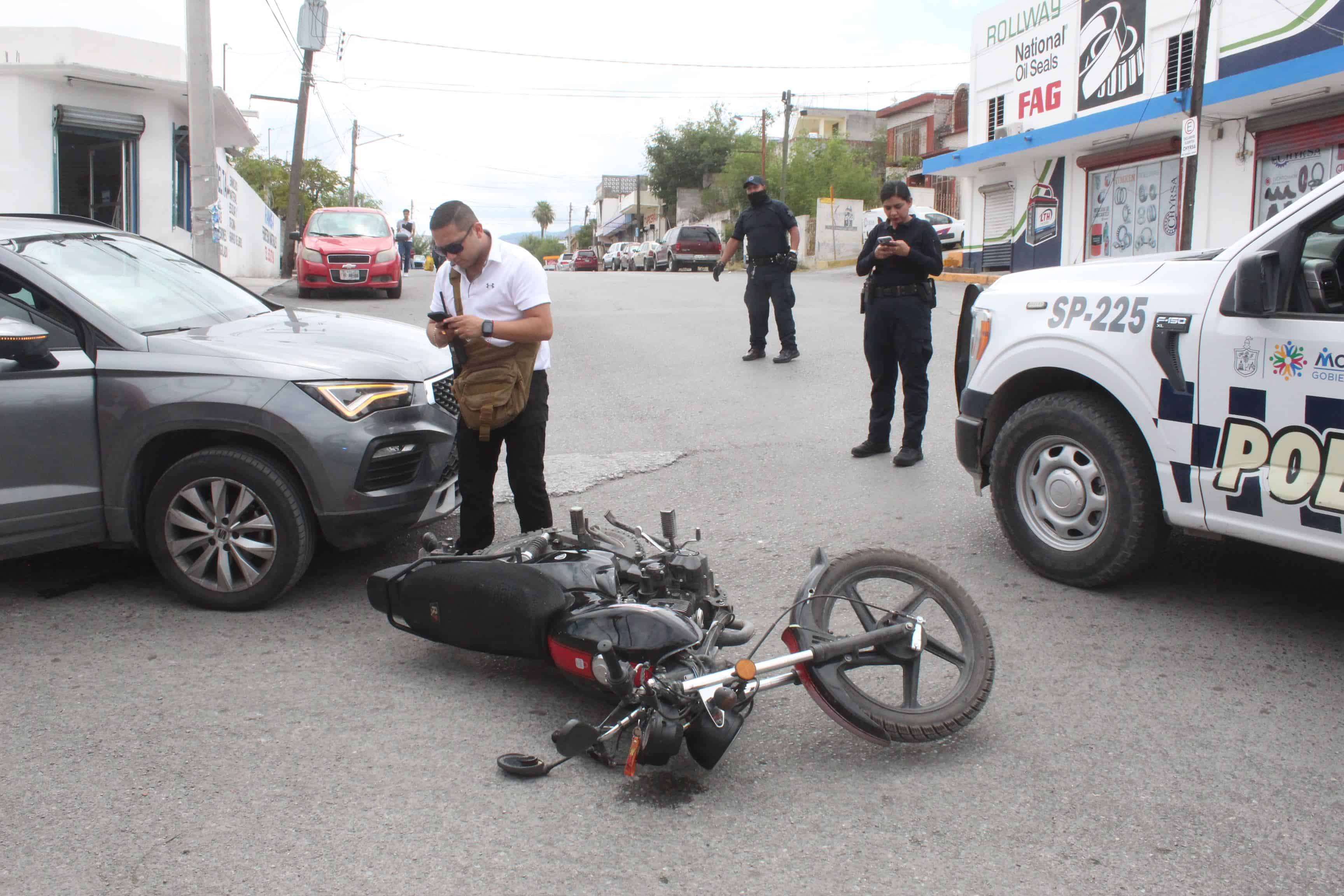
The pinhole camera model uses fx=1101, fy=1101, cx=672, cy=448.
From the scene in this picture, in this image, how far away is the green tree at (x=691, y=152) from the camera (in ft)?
213

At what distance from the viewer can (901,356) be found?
7191mm

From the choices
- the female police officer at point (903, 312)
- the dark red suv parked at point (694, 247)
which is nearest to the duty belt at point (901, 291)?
the female police officer at point (903, 312)

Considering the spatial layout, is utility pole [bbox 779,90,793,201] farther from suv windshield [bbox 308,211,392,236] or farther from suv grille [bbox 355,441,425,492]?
suv grille [bbox 355,441,425,492]

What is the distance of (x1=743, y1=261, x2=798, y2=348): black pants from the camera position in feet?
35.9

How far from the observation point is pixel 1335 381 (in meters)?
3.75

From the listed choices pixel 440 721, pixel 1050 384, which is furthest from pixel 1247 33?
pixel 440 721

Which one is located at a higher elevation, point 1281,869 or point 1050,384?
point 1050,384

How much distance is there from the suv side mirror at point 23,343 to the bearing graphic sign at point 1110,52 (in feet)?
79.4

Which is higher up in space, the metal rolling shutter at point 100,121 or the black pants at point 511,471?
the metal rolling shutter at point 100,121

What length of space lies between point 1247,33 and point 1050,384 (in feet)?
64.3

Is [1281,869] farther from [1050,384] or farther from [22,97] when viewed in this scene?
[22,97]

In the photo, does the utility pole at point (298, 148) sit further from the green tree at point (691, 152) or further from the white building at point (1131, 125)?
the green tree at point (691, 152)

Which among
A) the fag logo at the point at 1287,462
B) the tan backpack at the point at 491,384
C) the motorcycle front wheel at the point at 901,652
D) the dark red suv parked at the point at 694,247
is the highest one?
the dark red suv parked at the point at 694,247

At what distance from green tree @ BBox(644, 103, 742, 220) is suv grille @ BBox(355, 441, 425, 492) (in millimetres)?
61760
